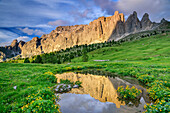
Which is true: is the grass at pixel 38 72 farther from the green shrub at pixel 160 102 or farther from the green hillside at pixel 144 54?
the green shrub at pixel 160 102

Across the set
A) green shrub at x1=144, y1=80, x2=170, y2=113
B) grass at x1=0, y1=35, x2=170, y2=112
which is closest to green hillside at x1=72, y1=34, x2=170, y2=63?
grass at x1=0, y1=35, x2=170, y2=112

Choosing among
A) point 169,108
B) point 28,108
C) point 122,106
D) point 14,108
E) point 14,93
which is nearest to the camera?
point 169,108

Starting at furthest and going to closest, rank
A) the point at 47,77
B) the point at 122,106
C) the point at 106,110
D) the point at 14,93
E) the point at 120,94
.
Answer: the point at 47,77 → the point at 120,94 → the point at 14,93 → the point at 122,106 → the point at 106,110

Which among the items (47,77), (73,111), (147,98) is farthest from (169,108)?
(47,77)

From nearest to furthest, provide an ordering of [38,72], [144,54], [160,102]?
[160,102], [38,72], [144,54]

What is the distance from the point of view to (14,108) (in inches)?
302

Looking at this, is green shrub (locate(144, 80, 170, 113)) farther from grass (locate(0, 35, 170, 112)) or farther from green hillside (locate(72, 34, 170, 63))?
green hillside (locate(72, 34, 170, 63))

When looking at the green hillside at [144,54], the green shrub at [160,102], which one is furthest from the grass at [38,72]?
the green shrub at [160,102]

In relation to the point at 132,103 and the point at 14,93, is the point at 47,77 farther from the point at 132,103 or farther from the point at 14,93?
the point at 132,103

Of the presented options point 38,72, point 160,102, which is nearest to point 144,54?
point 38,72

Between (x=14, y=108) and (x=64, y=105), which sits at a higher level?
(x=14, y=108)

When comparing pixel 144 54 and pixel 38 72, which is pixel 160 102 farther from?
pixel 144 54

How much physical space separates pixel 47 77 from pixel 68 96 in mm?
8104

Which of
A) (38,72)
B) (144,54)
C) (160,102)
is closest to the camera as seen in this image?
(160,102)
